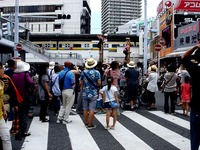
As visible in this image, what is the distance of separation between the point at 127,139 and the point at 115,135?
52cm

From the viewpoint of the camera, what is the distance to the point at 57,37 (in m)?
75.9

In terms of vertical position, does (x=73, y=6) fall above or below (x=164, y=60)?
above

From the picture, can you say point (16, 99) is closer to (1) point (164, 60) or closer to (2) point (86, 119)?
(2) point (86, 119)

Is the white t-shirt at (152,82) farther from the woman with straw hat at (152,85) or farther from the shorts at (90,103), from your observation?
the shorts at (90,103)

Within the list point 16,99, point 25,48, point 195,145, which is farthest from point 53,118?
point 25,48

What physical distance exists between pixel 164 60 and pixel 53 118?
109 feet

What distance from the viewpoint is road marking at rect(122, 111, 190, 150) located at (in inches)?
282

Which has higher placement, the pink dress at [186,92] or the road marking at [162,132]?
the pink dress at [186,92]

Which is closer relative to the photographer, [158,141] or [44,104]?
[158,141]

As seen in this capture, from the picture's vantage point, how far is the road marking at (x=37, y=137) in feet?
22.6

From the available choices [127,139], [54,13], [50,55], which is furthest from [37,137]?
[54,13]

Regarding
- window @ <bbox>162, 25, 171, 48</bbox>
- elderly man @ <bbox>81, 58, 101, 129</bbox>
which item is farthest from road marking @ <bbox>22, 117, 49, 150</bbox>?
window @ <bbox>162, 25, 171, 48</bbox>

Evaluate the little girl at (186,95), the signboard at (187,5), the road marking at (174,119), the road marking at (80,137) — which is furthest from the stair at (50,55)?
the road marking at (80,137)

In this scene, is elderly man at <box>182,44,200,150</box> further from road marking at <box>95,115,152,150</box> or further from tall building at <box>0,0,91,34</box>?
tall building at <box>0,0,91,34</box>
